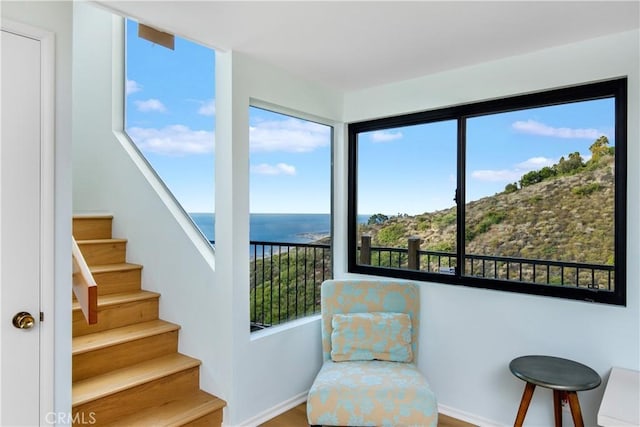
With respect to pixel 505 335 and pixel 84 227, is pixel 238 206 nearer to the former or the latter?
pixel 84 227

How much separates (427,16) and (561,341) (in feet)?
6.38

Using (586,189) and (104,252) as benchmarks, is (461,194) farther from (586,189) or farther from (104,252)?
(104,252)

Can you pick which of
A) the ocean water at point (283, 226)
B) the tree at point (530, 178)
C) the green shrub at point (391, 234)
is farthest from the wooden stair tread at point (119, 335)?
the tree at point (530, 178)

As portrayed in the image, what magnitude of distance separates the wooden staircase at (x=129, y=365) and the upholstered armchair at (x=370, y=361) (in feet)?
2.38

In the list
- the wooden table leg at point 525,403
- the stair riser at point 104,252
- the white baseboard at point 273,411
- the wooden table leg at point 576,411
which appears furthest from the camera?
the stair riser at point 104,252

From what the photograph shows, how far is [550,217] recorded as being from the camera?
7.84 feet

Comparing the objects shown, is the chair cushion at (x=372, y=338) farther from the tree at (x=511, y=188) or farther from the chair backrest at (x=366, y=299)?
the tree at (x=511, y=188)

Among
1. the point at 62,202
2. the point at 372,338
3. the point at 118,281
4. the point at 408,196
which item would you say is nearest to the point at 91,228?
the point at 118,281

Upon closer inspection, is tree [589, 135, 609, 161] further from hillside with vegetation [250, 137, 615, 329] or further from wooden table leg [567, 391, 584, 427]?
wooden table leg [567, 391, 584, 427]

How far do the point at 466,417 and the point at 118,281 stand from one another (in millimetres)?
2621

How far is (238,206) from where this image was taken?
96.0 inches

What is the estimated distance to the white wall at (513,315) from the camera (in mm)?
2070

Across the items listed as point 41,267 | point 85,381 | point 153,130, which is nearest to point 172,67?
point 153,130

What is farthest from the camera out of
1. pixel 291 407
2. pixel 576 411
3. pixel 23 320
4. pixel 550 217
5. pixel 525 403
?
pixel 291 407
